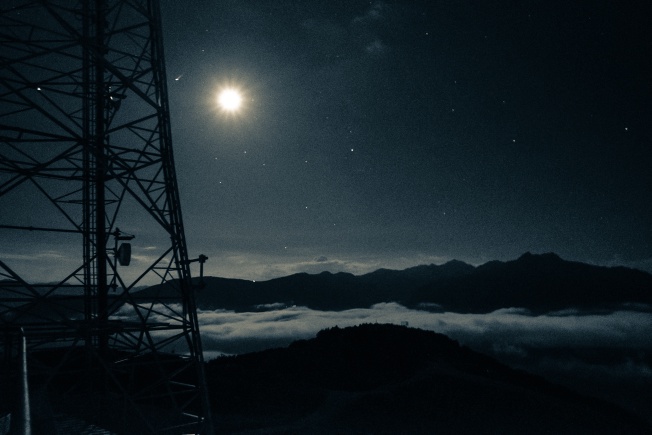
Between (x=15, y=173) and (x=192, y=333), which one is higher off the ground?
(x=15, y=173)

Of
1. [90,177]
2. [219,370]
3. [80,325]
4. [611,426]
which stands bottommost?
[611,426]

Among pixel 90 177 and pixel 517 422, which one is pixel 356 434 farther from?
pixel 90 177

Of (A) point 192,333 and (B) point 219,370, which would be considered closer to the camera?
(A) point 192,333

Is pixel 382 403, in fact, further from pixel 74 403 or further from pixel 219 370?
pixel 74 403

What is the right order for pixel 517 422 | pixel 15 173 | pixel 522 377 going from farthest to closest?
pixel 522 377
pixel 517 422
pixel 15 173

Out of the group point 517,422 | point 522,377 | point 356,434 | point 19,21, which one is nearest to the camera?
point 19,21

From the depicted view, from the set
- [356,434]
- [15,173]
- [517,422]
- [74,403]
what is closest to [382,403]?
[356,434]
